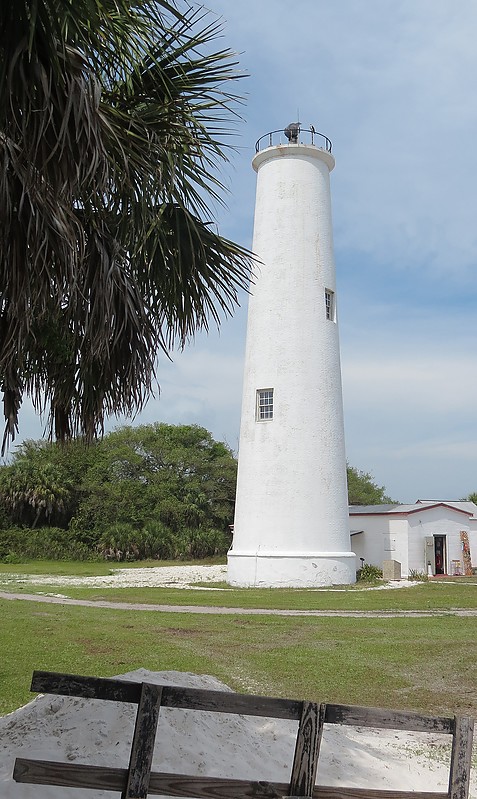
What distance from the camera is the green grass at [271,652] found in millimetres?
9469

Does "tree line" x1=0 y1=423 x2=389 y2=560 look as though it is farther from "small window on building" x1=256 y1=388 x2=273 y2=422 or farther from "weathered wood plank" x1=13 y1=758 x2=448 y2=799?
"weathered wood plank" x1=13 y1=758 x2=448 y2=799

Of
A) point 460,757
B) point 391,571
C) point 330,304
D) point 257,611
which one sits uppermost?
Result: point 330,304

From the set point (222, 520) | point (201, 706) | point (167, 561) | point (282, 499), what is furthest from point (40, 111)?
point (222, 520)

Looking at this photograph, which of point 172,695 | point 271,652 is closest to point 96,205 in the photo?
point 172,695

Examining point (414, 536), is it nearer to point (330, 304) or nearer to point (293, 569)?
point (293, 569)

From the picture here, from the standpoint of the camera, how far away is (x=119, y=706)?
6.45 metres

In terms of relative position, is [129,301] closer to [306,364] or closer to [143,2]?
[143,2]

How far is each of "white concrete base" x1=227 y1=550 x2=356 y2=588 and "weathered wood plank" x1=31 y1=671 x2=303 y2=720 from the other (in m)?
19.0

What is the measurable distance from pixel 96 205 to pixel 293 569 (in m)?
18.6

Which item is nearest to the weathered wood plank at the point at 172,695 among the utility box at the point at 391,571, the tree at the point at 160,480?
the utility box at the point at 391,571

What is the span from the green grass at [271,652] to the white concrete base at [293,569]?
705 centimetres

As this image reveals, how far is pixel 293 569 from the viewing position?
23.1 meters

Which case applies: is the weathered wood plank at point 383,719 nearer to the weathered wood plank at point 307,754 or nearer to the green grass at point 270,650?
the weathered wood plank at point 307,754

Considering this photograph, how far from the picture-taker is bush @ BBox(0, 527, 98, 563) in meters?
36.8
